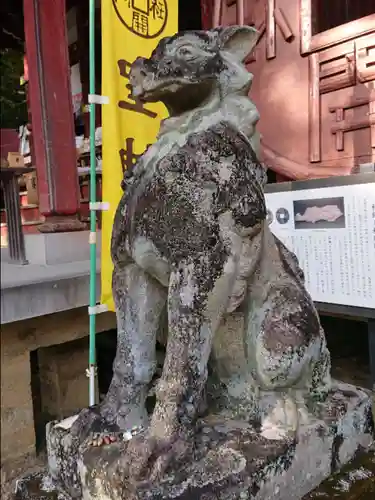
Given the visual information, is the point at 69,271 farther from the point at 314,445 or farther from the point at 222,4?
the point at 314,445

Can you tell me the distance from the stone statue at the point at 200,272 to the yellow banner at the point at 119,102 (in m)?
0.89

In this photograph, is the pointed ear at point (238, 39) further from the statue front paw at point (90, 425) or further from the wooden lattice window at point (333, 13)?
the wooden lattice window at point (333, 13)


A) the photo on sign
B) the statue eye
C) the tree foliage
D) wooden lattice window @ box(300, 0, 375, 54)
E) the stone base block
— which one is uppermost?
the tree foliage

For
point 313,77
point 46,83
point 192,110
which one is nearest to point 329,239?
point 313,77

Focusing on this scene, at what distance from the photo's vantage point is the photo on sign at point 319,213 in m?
1.96

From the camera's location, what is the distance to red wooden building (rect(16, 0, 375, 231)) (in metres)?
2.14

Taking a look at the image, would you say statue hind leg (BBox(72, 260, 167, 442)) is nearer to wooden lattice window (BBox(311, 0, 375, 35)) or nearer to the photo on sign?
the photo on sign

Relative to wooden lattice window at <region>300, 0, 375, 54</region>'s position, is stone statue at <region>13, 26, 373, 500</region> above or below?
below

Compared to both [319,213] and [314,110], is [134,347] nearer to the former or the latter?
[319,213]

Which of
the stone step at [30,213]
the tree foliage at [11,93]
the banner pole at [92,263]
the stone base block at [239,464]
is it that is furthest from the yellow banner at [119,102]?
the tree foliage at [11,93]

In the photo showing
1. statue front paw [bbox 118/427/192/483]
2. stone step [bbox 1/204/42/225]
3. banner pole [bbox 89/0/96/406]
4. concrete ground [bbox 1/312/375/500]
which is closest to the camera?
statue front paw [bbox 118/427/192/483]

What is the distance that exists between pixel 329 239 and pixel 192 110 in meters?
1.15

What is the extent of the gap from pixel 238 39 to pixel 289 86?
1.44m

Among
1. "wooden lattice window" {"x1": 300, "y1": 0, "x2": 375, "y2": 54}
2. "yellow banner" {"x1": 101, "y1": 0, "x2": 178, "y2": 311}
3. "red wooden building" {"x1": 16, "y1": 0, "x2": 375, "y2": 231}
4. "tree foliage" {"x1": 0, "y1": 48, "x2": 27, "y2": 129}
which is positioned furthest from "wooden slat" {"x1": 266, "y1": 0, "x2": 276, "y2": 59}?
"tree foliage" {"x1": 0, "y1": 48, "x2": 27, "y2": 129}
